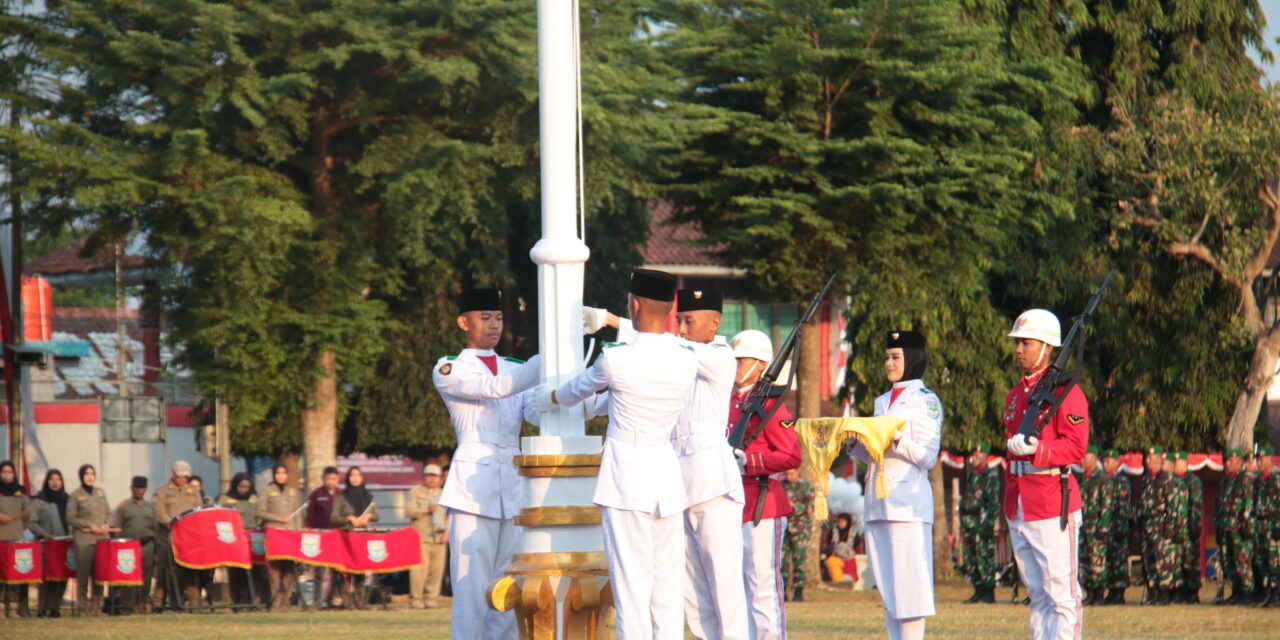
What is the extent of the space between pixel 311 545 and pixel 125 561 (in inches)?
78.0

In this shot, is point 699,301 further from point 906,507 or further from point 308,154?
point 308,154

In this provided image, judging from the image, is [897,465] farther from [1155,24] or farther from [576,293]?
[1155,24]

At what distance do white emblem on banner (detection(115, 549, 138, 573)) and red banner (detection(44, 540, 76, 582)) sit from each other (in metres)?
0.71

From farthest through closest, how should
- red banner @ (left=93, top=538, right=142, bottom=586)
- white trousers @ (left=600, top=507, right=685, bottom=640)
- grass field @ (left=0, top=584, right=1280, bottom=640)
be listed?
red banner @ (left=93, top=538, right=142, bottom=586) < grass field @ (left=0, top=584, right=1280, bottom=640) < white trousers @ (left=600, top=507, right=685, bottom=640)

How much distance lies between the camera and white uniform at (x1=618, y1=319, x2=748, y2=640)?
852cm

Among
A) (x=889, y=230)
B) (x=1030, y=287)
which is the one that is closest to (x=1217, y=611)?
(x=889, y=230)

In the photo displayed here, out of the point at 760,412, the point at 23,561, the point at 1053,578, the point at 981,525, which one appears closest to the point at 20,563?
the point at 23,561

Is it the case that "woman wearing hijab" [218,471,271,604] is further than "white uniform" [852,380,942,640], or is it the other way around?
"woman wearing hijab" [218,471,271,604]

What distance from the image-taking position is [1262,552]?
1898cm

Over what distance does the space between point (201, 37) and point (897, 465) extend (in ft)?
43.2

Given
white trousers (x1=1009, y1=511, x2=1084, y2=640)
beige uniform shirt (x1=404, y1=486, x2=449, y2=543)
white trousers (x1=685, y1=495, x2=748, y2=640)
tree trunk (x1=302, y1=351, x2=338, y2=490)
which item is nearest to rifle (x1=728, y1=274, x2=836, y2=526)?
white trousers (x1=685, y1=495, x2=748, y2=640)

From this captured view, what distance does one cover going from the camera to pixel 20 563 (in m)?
18.2

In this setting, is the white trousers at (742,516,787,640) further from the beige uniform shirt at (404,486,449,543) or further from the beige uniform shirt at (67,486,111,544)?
the beige uniform shirt at (67,486,111,544)

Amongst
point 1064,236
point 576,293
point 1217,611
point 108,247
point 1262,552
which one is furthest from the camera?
point 1064,236
